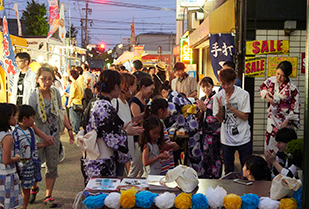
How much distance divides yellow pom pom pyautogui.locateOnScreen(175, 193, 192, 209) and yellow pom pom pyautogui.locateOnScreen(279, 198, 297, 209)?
2.33ft

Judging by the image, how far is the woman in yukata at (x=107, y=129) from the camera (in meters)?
3.34

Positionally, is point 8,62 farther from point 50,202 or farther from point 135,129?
point 135,129

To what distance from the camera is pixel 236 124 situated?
4766 mm

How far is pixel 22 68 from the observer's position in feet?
18.6

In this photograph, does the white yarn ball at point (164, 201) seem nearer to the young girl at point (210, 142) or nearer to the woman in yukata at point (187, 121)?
the woman in yukata at point (187, 121)

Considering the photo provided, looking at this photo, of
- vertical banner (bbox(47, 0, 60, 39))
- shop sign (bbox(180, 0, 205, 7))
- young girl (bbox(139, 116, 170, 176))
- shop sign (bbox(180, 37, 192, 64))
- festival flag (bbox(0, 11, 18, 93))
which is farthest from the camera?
vertical banner (bbox(47, 0, 60, 39))

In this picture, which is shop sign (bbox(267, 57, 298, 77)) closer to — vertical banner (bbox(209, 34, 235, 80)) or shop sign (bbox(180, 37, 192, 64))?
vertical banner (bbox(209, 34, 235, 80))

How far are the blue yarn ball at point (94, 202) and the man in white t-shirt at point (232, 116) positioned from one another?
280cm

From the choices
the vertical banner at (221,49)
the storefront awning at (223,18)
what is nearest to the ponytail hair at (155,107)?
A: the vertical banner at (221,49)

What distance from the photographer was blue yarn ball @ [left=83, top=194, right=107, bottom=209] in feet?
8.05

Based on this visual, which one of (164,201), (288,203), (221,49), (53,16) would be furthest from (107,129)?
(53,16)

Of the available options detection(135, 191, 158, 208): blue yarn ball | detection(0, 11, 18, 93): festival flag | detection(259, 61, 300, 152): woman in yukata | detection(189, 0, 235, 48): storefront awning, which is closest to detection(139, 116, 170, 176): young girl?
detection(135, 191, 158, 208): blue yarn ball

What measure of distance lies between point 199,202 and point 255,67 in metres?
6.08

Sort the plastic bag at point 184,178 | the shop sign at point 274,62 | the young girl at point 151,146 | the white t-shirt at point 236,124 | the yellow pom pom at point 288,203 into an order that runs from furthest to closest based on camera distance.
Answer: the shop sign at point 274,62 → the white t-shirt at point 236,124 → the young girl at point 151,146 → the plastic bag at point 184,178 → the yellow pom pom at point 288,203
